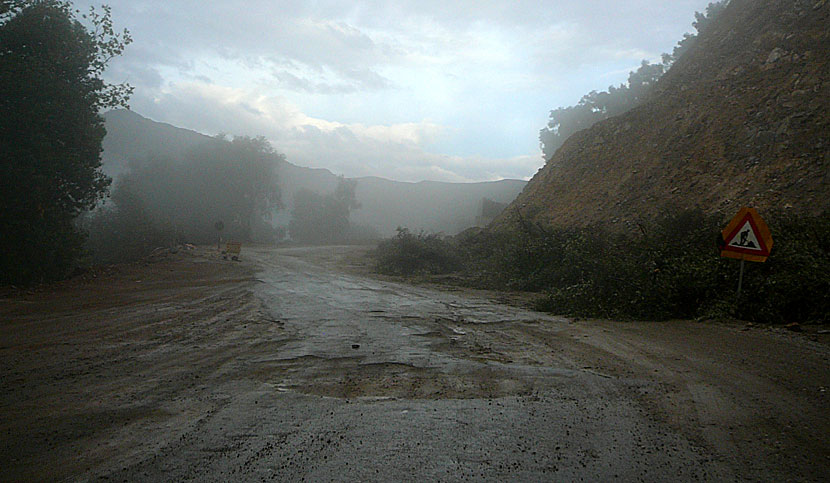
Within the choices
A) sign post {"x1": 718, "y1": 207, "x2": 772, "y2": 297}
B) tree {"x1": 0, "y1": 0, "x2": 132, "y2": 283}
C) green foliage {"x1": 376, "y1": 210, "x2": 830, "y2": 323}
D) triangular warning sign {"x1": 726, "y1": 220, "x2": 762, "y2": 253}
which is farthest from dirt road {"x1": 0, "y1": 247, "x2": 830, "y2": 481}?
tree {"x1": 0, "y1": 0, "x2": 132, "y2": 283}

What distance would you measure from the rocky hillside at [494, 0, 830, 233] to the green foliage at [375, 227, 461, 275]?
348 cm

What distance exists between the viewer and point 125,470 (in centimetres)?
315

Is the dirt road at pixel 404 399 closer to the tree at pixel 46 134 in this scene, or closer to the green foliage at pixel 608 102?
the tree at pixel 46 134

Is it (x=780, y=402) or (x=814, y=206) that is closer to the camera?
(x=780, y=402)

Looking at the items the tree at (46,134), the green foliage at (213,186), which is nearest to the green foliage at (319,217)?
the green foliage at (213,186)

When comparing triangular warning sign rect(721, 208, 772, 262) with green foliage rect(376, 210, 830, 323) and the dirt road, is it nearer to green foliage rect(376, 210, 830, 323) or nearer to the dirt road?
green foliage rect(376, 210, 830, 323)

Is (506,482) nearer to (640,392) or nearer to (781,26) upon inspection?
(640,392)

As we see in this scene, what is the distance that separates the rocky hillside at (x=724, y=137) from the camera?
13508 mm

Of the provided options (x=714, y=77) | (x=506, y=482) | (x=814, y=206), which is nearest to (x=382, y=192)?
(x=714, y=77)

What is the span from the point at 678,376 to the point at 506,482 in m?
3.29

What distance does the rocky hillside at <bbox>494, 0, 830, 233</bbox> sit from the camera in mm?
13508

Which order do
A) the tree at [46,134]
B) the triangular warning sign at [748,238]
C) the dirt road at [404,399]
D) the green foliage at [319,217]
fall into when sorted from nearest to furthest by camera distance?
1. the dirt road at [404,399]
2. the triangular warning sign at [748,238]
3. the tree at [46,134]
4. the green foliage at [319,217]


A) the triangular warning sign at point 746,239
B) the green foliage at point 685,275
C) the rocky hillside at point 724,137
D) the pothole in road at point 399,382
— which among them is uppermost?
the rocky hillside at point 724,137

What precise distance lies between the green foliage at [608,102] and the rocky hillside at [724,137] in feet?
59.8
